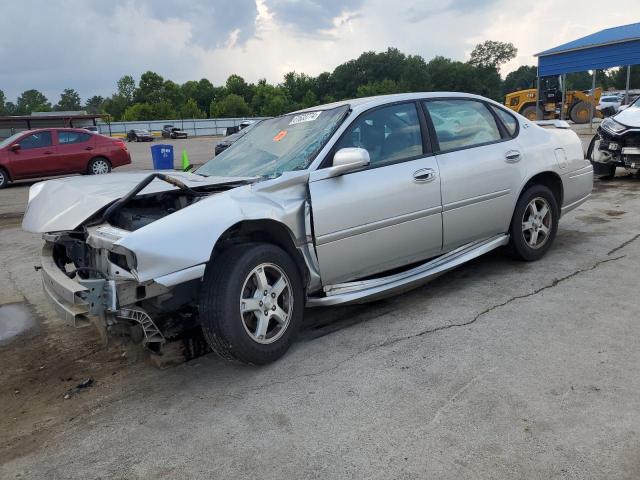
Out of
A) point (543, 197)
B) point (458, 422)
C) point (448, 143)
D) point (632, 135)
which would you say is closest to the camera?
point (458, 422)

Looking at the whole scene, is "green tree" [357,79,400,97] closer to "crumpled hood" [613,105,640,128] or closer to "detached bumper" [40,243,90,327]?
"crumpled hood" [613,105,640,128]

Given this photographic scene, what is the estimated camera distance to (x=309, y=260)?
3555 millimetres

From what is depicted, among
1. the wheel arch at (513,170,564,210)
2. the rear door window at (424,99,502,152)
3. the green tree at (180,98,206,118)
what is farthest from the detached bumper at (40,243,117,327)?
the green tree at (180,98,206,118)

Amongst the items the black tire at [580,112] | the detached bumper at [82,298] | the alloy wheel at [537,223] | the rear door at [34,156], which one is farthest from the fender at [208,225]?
the black tire at [580,112]

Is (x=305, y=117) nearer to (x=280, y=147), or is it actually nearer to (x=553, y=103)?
(x=280, y=147)

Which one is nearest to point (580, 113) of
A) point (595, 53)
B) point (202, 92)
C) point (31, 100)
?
point (595, 53)

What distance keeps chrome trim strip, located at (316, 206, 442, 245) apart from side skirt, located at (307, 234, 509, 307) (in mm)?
352

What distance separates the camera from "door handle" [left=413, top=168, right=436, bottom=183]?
402 cm

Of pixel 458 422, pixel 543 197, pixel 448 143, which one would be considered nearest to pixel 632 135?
pixel 543 197

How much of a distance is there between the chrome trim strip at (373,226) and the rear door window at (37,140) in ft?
43.7

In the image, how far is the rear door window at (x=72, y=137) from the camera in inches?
576

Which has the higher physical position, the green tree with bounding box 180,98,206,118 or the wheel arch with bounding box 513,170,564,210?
the green tree with bounding box 180,98,206,118

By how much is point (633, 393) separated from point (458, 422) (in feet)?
3.22

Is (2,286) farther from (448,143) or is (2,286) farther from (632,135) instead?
(632,135)
